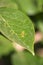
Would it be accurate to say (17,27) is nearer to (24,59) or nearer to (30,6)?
(30,6)

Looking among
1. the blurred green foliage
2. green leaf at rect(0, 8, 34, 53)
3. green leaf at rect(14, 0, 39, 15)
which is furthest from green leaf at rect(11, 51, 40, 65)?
green leaf at rect(0, 8, 34, 53)

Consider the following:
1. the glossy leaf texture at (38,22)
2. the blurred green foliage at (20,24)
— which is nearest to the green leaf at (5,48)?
the blurred green foliage at (20,24)

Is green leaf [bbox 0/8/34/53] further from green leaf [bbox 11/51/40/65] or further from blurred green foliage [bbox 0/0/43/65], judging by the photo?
green leaf [bbox 11/51/40/65]

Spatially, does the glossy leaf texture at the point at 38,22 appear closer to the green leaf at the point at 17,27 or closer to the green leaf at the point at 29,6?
the green leaf at the point at 29,6

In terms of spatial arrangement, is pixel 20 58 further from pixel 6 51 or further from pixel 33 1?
pixel 33 1

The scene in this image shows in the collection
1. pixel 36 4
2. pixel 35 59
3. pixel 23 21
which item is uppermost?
pixel 23 21

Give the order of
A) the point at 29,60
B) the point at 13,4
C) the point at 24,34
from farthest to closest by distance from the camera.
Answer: the point at 29,60
the point at 13,4
the point at 24,34

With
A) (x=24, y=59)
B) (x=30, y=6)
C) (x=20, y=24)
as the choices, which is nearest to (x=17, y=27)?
(x=20, y=24)

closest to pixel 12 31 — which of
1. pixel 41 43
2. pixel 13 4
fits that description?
pixel 13 4
